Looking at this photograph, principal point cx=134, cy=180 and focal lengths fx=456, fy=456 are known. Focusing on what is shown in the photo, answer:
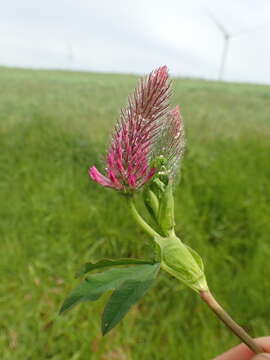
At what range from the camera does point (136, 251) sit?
10.1ft

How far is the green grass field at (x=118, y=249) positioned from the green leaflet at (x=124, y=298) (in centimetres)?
172

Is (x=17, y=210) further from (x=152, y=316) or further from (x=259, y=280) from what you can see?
(x=259, y=280)

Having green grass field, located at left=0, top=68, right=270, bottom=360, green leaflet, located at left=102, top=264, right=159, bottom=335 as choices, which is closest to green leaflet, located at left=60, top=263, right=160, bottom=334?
green leaflet, located at left=102, top=264, right=159, bottom=335

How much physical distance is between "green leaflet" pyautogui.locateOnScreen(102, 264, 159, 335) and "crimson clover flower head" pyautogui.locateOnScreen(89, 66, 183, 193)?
16 centimetres

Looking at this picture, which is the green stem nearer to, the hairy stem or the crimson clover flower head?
the crimson clover flower head

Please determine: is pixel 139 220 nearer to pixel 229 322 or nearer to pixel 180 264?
pixel 180 264

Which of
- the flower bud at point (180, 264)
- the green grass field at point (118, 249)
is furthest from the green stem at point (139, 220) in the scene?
the green grass field at point (118, 249)

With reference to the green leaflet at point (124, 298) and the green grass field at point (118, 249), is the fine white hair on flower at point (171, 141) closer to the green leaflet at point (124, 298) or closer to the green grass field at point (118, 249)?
the green leaflet at point (124, 298)

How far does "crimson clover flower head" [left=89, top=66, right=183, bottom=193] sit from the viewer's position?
0.80 metres

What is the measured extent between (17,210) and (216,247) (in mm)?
→ 1522

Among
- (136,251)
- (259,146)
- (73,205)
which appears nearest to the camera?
(136,251)

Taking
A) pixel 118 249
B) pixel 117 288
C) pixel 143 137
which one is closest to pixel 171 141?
pixel 143 137

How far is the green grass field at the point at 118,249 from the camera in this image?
2.46 m

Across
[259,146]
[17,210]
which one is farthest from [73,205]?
[259,146]
